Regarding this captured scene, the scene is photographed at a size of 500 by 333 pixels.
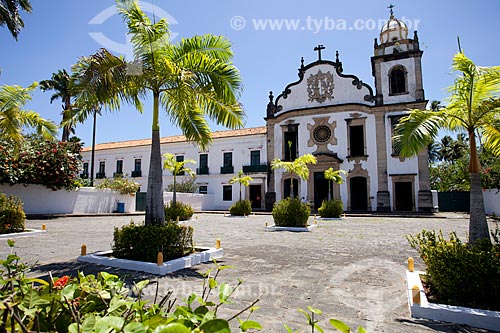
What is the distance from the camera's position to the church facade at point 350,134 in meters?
23.9

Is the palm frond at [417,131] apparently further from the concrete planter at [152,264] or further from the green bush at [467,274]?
the concrete planter at [152,264]

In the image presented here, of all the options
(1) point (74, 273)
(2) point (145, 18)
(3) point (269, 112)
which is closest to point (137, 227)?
(1) point (74, 273)

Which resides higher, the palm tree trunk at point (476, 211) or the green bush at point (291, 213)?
the palm tree trunk at point (476, 211)

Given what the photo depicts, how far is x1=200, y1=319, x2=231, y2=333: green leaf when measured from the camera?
3.04ft

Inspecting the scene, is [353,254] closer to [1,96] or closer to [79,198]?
[1,96]

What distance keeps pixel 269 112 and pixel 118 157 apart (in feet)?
63.9

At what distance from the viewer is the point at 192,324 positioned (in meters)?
1.04

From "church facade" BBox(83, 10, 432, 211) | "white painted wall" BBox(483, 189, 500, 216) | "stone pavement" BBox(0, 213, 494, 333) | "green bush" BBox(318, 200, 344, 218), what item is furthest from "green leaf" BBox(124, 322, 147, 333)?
"white painted wall" BBox(483, 189, 500, 216)

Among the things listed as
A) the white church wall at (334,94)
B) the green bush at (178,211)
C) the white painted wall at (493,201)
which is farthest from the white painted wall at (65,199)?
the white painted wall at (493,201)

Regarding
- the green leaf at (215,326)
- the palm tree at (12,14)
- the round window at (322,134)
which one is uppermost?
the palm tree at (12,14)

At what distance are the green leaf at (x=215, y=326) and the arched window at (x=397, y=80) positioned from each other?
27499 millimetres

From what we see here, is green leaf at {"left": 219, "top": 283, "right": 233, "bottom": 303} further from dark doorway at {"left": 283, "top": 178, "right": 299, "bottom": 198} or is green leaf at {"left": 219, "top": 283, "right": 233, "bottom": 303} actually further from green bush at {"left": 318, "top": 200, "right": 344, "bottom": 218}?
dark doorway at {"left": 283, "top": 178, "right": 299, "bottom": 198}

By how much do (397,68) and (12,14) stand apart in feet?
82.8

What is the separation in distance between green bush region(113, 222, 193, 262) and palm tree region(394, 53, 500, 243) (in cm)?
440
